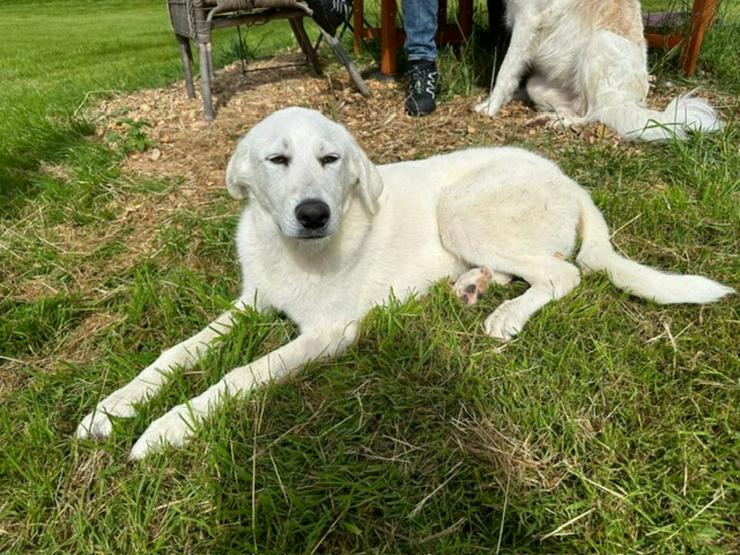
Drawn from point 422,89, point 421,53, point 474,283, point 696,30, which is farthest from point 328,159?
point 696,30

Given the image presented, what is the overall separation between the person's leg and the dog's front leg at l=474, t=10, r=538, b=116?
396 millimetres

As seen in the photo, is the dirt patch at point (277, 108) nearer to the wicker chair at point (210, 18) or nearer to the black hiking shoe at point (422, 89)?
the black hiking shoe at point (422, 89)

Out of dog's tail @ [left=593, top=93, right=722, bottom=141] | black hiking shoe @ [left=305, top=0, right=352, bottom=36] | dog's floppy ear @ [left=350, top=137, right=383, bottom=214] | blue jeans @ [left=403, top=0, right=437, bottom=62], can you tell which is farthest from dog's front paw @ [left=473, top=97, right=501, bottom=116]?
dog's floppy ear @ [left=350, top=137, right=383, bottom=214]

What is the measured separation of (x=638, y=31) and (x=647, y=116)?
2.51ft

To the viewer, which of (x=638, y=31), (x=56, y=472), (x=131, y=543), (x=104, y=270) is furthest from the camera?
(x=638, y=31)

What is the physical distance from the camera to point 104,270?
2.56 meters

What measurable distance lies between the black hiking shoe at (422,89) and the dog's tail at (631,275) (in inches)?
69.7

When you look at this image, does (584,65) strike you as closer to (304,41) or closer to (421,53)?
(421,53)

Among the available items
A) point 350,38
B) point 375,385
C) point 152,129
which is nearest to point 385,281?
point 375,385

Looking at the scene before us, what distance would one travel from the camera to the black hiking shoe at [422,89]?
12.8ft

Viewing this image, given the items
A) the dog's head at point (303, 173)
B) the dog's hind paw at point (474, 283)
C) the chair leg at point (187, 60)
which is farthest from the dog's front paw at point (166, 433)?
the chair leg at point (187, 60)

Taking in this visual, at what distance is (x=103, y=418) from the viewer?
5.60ft

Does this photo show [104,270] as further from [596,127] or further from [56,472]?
[596,127]

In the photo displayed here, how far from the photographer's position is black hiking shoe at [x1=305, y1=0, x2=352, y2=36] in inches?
159
